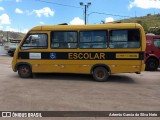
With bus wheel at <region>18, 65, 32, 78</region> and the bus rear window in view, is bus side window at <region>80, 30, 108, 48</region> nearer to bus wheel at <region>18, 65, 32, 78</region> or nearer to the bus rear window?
the bus rear window

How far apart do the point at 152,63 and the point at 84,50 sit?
21.4 ft

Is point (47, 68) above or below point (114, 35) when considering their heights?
below

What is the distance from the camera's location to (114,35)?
13.2m

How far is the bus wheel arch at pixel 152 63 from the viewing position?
60.1ft

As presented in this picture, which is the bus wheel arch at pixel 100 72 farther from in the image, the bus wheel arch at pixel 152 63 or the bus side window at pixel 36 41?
the bus wheel arch at pixel 152 63

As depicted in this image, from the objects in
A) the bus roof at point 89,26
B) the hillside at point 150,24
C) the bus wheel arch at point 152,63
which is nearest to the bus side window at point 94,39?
the bus roof at point 89,26

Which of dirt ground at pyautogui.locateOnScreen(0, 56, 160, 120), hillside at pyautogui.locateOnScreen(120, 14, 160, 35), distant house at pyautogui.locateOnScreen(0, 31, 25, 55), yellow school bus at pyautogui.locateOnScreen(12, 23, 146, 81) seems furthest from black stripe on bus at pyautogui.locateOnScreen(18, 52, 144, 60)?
hillside at pyautogui.locateOnScreen(120, 14, 160, 35)

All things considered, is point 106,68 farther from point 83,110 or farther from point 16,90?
point 83,110

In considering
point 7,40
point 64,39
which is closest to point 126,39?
point 64,39

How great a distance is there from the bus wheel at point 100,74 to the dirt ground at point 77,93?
0.28 m

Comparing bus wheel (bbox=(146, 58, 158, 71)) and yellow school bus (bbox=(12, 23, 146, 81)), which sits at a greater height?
yellow school bus (bbox=(12, 23, 146, 81))

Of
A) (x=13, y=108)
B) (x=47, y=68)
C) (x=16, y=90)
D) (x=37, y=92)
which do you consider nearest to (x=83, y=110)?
(x=13, y=108)

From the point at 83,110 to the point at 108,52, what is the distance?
5.33 m

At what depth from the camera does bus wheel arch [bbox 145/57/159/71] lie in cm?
1833
